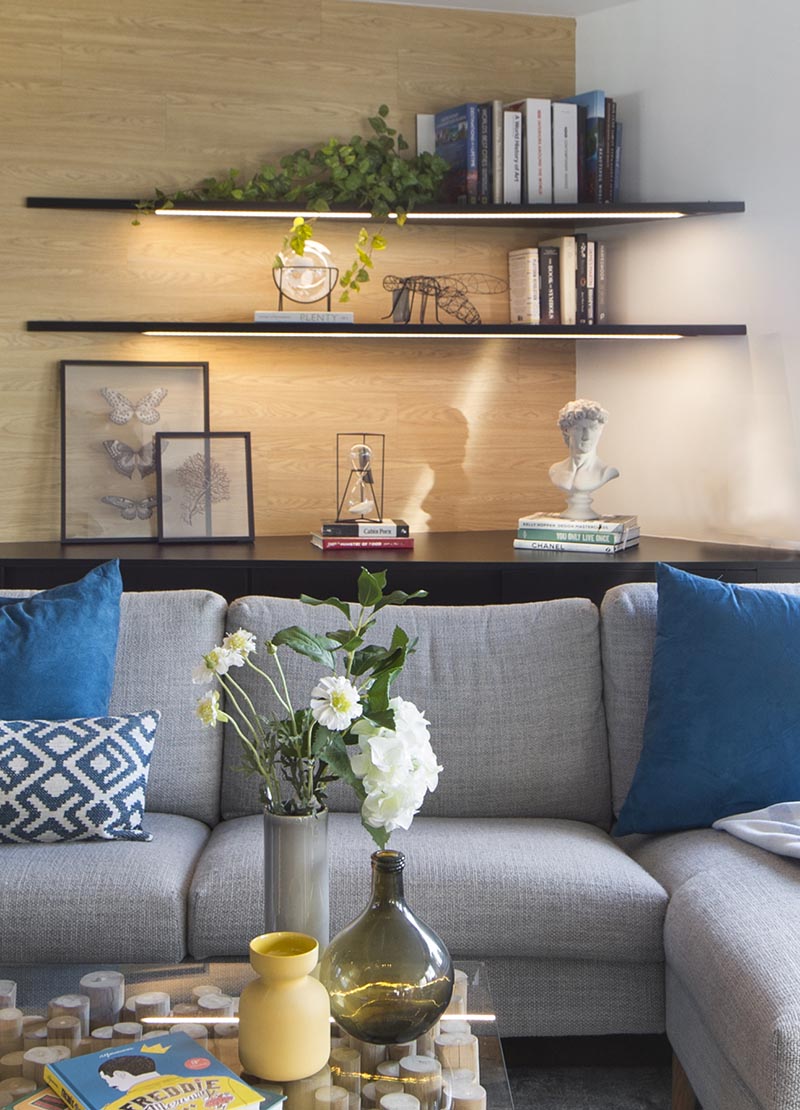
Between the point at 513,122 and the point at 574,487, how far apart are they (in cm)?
111

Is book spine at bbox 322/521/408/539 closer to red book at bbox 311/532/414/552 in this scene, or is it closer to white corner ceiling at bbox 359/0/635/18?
red book at bbox 311/532/414/552

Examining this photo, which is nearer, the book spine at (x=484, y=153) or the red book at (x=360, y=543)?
the red book at (x=360, y=543)

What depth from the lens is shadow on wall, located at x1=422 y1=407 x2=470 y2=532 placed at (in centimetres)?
401

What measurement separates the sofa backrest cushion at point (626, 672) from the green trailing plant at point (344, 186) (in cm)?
156

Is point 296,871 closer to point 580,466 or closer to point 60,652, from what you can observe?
point 60,652

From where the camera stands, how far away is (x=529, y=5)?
3881mm

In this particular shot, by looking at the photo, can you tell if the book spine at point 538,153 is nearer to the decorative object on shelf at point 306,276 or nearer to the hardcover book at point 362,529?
the decorative object on shelf at point 306,276

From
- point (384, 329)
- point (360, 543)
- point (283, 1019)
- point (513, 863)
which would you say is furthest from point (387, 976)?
point (384, 329)

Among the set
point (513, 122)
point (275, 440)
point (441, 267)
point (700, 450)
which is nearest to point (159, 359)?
point (275, 440)

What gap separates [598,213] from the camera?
3688 mm

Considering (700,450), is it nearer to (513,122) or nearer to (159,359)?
(513,122)

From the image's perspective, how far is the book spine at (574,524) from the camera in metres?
3.51

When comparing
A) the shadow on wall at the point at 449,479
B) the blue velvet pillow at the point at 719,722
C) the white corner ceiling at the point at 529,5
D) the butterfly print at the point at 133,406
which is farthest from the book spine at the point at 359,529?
the white corner ceiling at the point at 529,5

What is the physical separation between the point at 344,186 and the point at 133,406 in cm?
91
